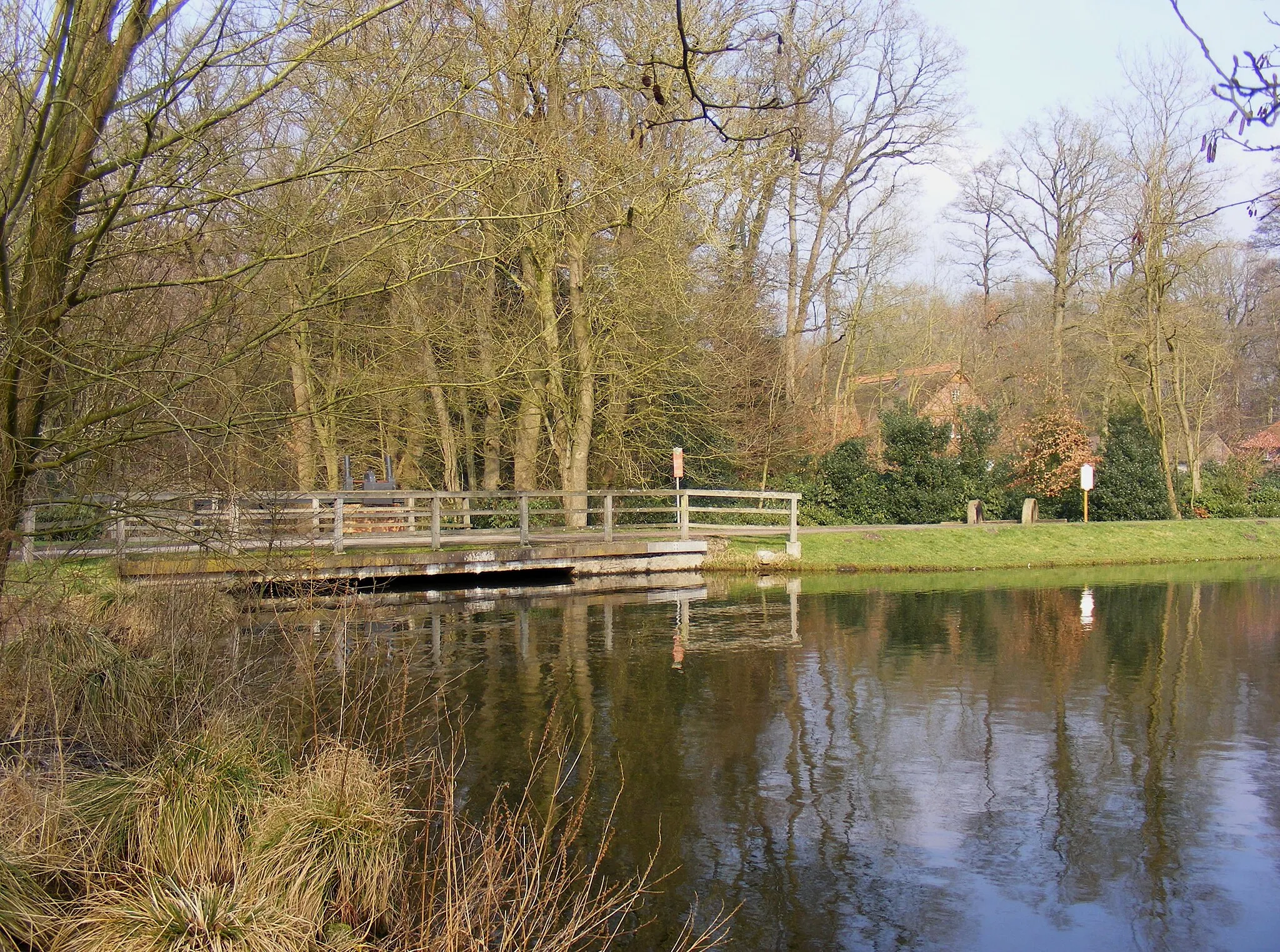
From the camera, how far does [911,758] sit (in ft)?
29.0

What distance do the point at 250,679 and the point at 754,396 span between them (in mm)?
22802

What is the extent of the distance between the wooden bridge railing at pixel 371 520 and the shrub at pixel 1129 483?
27.6 feet

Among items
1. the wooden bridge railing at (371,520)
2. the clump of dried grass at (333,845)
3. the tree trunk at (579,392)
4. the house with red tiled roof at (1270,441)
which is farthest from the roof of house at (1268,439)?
the clump of dried grass at (333,845)

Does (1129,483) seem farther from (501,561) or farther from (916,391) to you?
(501,561)

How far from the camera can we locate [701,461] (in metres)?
27.7

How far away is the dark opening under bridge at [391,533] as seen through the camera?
285 inches

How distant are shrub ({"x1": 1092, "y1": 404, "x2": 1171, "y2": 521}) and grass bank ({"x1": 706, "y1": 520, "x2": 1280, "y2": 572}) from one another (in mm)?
1558

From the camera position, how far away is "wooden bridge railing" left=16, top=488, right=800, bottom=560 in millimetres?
7031

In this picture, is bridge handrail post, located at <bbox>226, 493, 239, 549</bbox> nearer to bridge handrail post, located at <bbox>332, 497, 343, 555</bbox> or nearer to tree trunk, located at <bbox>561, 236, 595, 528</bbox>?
bridge handrail post, located at <bbox>332, 497, 343, 555</bbox>

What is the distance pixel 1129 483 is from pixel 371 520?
19152mm

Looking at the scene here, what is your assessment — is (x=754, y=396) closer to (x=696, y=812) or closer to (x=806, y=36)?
(x=806, y=36)

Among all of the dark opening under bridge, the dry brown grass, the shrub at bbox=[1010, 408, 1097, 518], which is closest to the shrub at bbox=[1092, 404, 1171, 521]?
the shrub at bbox=[1010, 408, 1097, 518]

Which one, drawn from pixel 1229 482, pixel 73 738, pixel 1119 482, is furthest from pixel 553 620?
pixel 1229 482

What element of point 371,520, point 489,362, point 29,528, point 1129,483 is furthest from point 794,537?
point 29,528
